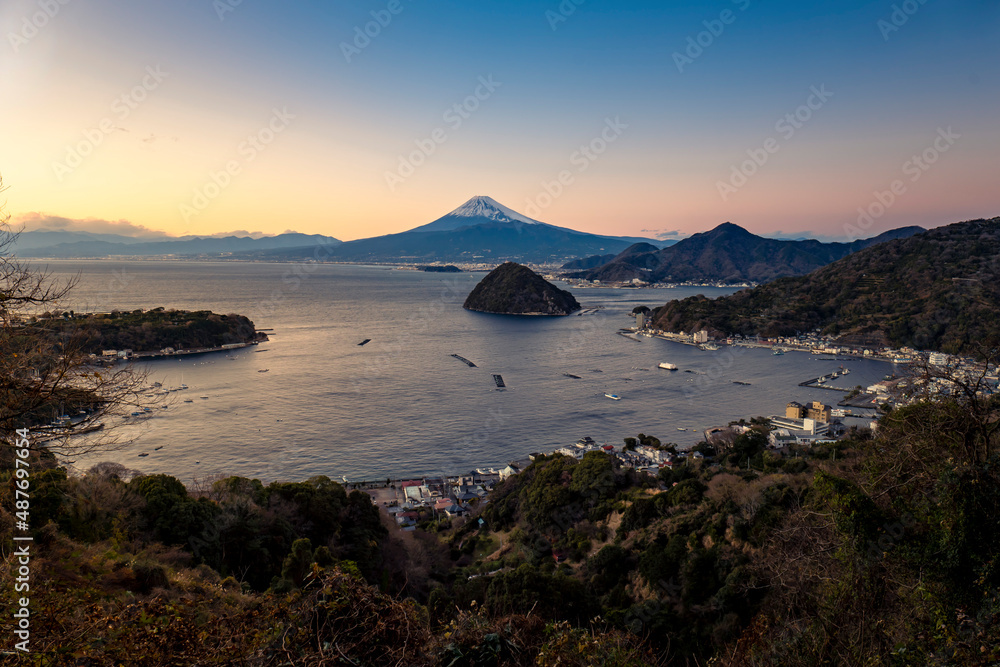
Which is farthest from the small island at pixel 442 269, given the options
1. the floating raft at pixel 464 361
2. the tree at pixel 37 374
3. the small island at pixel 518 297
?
the tree at pixel 37 374

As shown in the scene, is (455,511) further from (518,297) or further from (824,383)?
(518,297)

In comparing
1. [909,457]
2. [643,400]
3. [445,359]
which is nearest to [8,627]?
[909,457]

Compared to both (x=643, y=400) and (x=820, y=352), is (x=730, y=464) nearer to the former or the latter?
(x=643, y=400)

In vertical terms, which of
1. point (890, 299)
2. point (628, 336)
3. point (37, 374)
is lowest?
point (628, 336)

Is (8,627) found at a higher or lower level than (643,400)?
higher

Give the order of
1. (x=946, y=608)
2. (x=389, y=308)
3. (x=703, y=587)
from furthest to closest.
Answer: (x=389, y=308) → (x=703, y=587) → (x=946, y=608)

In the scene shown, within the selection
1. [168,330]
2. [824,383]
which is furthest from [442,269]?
[824,383]

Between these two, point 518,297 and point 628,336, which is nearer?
point 628,336
